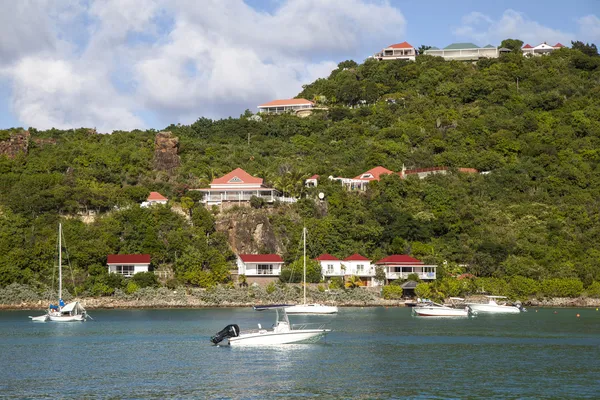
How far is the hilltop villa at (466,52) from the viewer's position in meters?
125

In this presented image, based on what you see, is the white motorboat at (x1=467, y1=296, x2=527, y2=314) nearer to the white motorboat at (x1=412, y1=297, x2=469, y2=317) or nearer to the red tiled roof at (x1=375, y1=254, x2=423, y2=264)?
the white motorboat at (x1=412, y1=297, x2=469, y2=317)

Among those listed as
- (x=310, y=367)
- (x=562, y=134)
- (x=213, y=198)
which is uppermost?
(x=562, y=134)

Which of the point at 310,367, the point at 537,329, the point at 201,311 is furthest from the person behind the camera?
the point at 201,311

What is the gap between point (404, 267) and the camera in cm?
6994

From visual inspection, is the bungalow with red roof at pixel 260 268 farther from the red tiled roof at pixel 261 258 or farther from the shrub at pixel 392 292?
the shrub at pixel 392 292

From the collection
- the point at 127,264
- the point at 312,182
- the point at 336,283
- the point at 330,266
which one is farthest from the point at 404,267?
the point at 127,264

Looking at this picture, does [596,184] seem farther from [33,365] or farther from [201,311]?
[33,365]

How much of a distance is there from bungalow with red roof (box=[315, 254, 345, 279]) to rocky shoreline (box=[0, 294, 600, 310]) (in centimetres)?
357

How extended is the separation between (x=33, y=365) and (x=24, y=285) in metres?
32.1

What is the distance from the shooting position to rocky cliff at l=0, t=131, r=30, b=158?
88.5 meters

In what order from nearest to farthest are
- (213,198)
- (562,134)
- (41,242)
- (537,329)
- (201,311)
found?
(537,329), (201,311), (41,242), (213,198), (562,134)

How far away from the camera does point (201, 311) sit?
62.6m

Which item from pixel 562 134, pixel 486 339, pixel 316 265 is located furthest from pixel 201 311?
pixel 562 134

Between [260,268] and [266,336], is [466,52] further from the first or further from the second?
[266,336]
